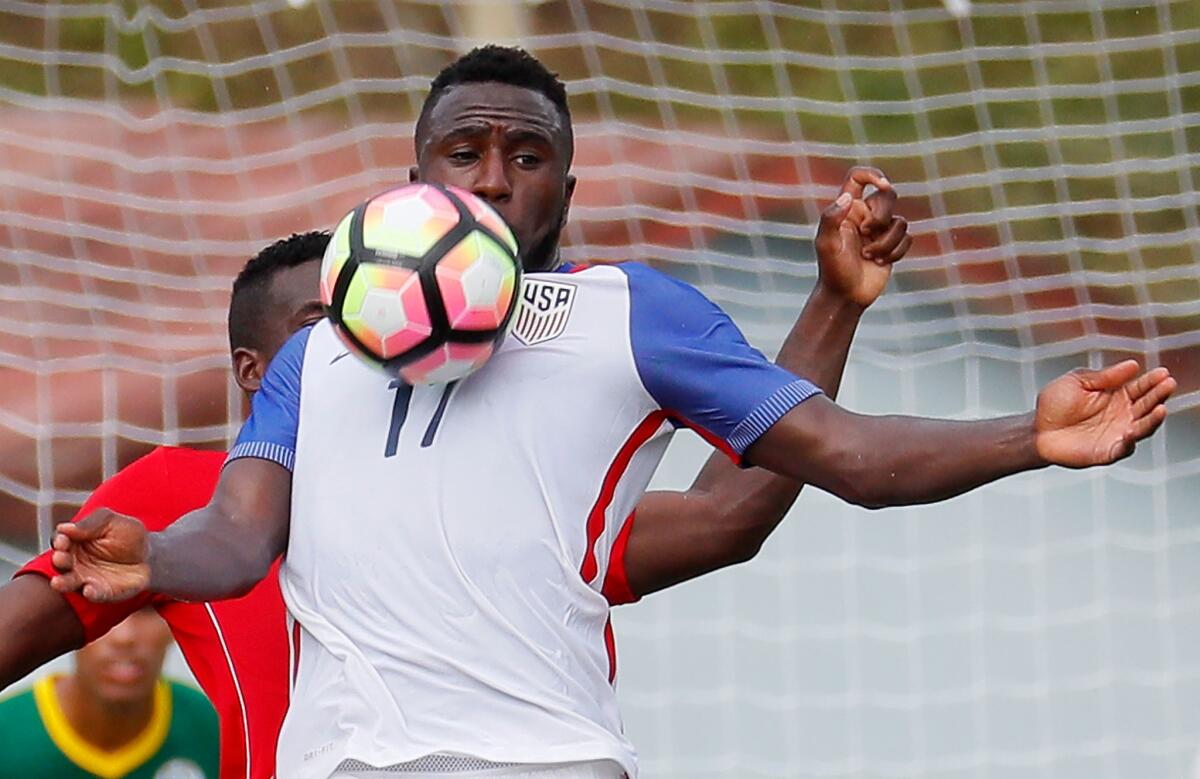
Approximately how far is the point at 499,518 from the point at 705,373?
35 cm

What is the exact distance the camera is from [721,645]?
689cm

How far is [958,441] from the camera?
3057 mm

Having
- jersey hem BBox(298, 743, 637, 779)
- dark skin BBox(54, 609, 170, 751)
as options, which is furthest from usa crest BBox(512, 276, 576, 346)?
dark skin BBox(54, 609, 170, 751)

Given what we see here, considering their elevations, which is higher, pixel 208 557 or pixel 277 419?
pixel 277 419

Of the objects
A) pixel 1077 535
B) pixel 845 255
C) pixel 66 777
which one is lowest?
pixel 66 777

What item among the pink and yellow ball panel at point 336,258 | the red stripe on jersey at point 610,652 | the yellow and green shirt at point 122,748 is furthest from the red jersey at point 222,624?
the yellow and green shirt at point 122,748

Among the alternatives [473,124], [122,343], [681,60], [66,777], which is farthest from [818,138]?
[473,124]

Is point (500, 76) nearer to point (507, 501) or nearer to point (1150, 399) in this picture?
point (507, 501)

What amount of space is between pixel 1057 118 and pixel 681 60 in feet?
3.70

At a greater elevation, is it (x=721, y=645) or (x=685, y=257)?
(x=685, y=257)

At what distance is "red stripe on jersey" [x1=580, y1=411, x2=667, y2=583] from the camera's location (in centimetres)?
324

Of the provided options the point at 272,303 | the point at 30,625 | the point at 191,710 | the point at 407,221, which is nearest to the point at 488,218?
the point at 407,221

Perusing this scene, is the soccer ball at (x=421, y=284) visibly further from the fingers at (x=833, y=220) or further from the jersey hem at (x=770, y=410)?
the fingers at (x=833, y=220)

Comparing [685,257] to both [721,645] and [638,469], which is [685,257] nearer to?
[721,645]
